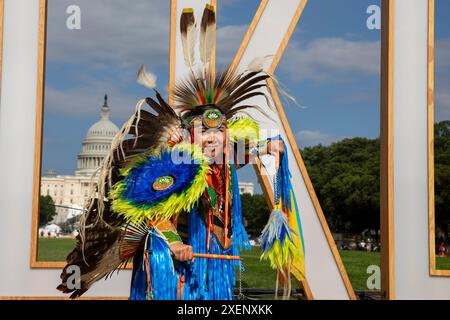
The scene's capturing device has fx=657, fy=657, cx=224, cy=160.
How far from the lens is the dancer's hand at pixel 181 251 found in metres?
3.56

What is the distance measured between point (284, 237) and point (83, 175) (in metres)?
53.4

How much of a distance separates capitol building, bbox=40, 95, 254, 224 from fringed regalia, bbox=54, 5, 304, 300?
41.2m

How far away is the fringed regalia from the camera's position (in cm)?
361

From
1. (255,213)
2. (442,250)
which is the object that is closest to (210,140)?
(442,250)

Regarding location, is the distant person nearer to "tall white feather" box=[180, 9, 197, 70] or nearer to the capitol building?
the capitol building

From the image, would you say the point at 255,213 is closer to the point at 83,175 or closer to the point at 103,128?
the point at 103,128

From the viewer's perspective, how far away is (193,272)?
3.64 metres

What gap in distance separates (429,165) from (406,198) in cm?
31

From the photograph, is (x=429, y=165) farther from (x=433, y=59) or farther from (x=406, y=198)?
(x=433, y=59)

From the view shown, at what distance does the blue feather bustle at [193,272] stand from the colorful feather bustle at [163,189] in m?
0.13

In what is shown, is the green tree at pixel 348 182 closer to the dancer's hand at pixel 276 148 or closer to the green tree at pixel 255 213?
the green tree at pixel 255 213

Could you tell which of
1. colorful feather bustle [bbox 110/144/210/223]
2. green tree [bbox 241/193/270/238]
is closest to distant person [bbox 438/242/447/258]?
green tree [bbox 241/193/270/238]

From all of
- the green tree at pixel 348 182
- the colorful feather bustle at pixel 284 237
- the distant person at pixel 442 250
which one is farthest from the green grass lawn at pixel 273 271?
the colorful feather bustle at pixel 284 237
